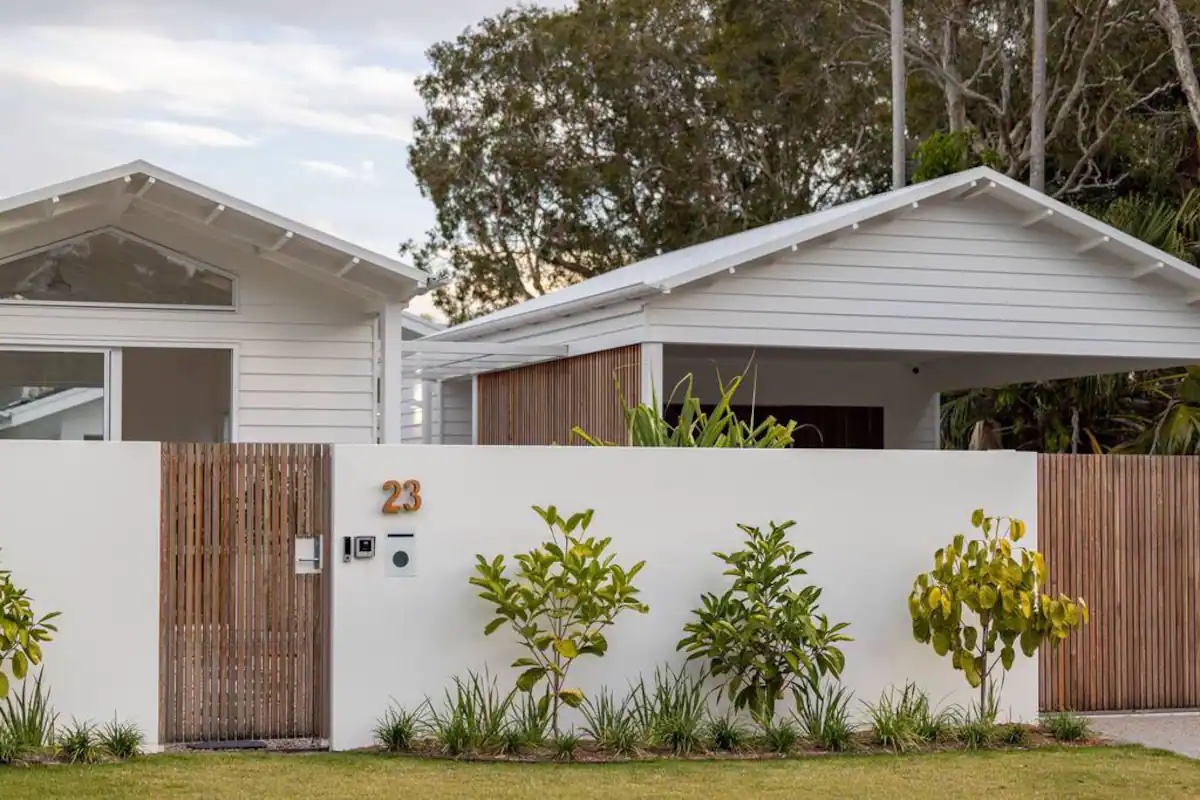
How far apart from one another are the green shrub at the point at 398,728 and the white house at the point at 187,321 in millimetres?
4427

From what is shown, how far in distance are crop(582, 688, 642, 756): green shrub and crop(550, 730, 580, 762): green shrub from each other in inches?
7.1

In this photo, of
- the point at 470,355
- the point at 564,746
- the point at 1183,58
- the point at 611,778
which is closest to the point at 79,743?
the point at 564,746

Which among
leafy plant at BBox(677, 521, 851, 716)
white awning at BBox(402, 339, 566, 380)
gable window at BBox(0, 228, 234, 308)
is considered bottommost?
leafy plant at BBox(677, 521, 851, 716)

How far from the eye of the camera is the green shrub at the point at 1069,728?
9500mm

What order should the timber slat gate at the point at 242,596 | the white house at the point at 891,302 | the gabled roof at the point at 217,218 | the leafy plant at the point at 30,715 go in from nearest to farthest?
the leafy plant at the point at 30,715 → the timber slat gate at the point at 242,596 → the gabled roof at the point at 217,218 → the white house at the point at 891,302

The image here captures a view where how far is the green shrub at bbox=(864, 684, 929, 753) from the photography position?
30.1 feet

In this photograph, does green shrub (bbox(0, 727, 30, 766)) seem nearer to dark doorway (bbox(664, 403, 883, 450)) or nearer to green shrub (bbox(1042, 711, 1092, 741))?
green shrub (bbox(1042, 711, 1092, 741))

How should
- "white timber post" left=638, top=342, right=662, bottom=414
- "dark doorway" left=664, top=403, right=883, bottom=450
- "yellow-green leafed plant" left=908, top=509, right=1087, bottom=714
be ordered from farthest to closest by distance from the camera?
"dark doorway" left=664, top=403, right=883, bottom=450 → "white timber post" left=638, top=342, right=662, bottom=414 → "yellow-green leafed plant" left=908, top=509, right=1087, bottom=714

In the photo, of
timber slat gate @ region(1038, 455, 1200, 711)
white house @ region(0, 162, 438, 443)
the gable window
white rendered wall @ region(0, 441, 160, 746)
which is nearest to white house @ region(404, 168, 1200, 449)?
white house @ region(0, 162, 438, 443)

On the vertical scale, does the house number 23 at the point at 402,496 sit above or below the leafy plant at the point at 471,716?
above

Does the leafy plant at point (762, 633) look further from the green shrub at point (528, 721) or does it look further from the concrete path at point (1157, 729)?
the concrete path at point (1157, 729)

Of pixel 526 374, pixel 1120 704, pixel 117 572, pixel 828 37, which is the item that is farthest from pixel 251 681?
pixel 828 37

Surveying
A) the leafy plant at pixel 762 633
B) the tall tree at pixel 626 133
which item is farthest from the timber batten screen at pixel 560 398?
the tall tree at pixel 626 133

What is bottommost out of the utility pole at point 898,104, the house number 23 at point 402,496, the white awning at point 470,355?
the house number 23 at point 402,496
